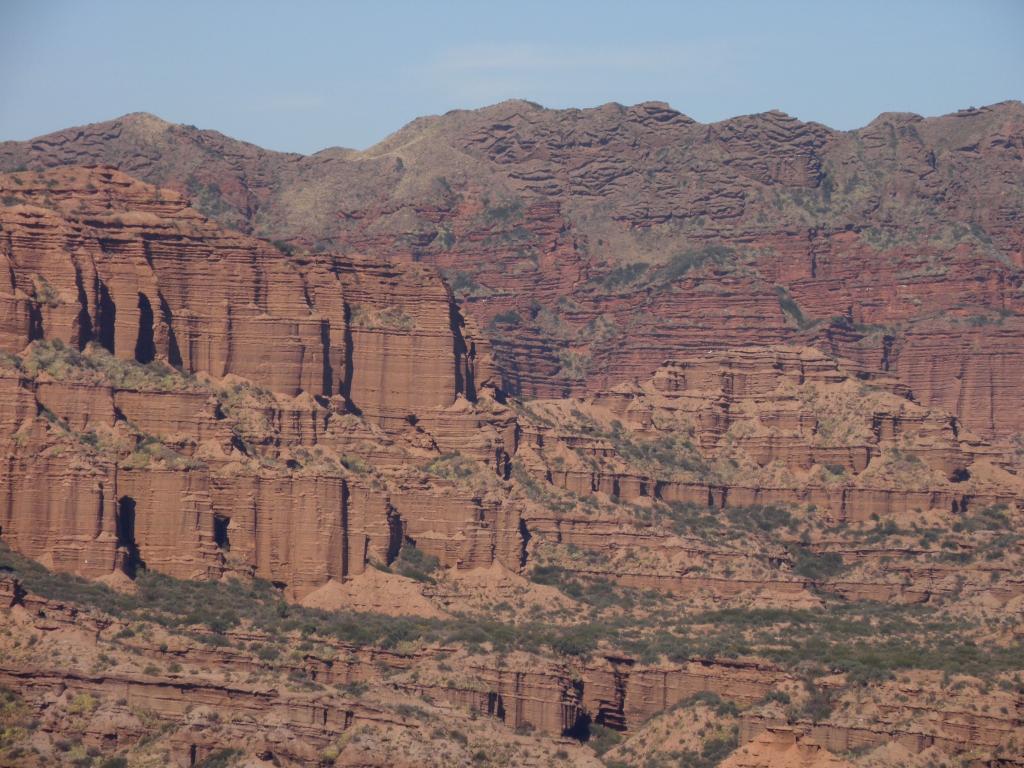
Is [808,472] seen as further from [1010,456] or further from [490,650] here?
[490,650]

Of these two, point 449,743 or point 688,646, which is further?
point 688,646

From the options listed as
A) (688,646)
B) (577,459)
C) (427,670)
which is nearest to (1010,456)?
(577,459)

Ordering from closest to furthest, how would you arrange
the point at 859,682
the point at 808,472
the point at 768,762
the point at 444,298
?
the point at 768,762, the point at 859,682, the point at 444,298, the point at 808,472

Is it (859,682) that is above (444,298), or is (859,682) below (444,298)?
below

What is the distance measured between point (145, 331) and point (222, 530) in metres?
12.0

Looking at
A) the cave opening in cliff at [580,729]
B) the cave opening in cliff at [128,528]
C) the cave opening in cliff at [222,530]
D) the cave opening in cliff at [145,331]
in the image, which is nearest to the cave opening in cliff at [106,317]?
the cave opening in cliff at [145,331]

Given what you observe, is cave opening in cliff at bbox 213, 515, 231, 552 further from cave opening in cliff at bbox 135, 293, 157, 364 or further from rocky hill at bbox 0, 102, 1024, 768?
cave opening in cliff at bbox 135, 293, 157, 364

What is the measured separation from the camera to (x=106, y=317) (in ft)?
506

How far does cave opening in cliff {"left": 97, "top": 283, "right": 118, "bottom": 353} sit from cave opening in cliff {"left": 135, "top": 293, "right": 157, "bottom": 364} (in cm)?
130

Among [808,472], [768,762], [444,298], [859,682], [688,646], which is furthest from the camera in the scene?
[808,472]

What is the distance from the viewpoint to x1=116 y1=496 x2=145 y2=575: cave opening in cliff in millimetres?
143625

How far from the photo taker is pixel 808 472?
180375 millimetres

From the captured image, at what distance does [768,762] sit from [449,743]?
1247 cm

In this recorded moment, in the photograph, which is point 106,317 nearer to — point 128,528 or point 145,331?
point 145,331
